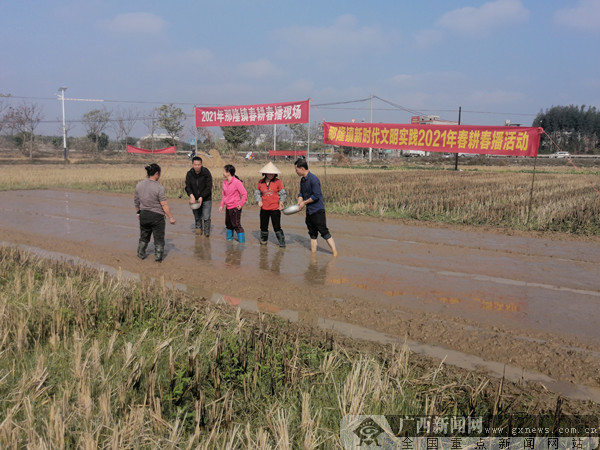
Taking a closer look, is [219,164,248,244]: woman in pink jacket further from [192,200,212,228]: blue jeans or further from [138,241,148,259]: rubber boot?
[138,241,148,259]: rubber boot

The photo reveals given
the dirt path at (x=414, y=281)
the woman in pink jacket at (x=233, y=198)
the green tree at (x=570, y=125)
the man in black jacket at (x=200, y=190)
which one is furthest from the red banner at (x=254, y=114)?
the green tree at (x=570, y=125)

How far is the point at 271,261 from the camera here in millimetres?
7926

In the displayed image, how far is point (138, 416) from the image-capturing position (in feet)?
9.50

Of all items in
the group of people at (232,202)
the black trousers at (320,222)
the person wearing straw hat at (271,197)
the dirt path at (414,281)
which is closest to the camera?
the dirt path at (414,281)

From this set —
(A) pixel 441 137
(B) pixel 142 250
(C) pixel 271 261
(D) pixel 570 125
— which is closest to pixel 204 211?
(B) pixel 142 250

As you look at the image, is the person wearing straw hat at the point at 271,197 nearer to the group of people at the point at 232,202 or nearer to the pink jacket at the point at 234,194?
the group of people at the point at 232,202

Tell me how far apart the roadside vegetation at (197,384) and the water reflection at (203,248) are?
3.29 metres

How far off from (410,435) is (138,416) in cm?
171

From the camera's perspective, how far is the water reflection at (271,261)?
747cm

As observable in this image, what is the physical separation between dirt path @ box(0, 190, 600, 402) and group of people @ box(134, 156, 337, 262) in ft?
1.16

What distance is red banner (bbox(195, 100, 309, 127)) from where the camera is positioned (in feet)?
54.4

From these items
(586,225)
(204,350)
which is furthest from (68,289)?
(586,225)

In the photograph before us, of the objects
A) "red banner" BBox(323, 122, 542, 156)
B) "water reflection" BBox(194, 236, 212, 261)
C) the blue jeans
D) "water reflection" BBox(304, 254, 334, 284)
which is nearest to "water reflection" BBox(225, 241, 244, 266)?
"water reflection" BBox(194, 236, 212, 261)

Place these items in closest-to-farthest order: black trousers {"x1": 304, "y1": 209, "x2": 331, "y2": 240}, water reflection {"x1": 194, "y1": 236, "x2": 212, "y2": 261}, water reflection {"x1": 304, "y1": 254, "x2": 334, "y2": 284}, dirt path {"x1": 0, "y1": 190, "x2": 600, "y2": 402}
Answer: dirt path {"x1": 0, "y1": 190, "x2": 600, "y2": 402}
water reflection {"x1": 304, "y1": 254, "x2": 334, "y2": 284}
black trousers {"x1": 304, "y1": 209, "x2": 331, "y2": 240}
water reflection {"x1": 194, "y1": 236, "x2": 212, "y2": 261}
